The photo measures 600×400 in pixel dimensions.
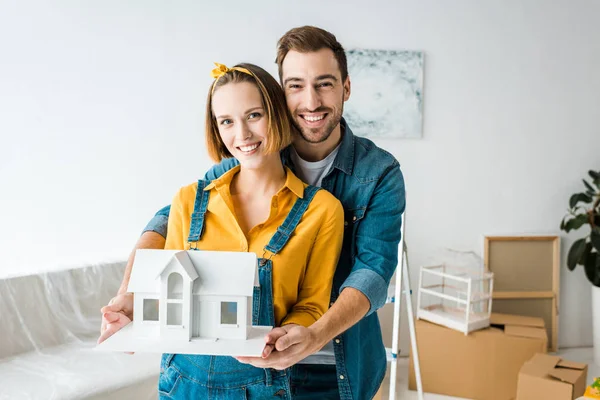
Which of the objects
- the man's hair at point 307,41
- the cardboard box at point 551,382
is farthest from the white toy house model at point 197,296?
the cardboard box at point 551,382

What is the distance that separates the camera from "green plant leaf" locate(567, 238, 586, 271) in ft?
12.5

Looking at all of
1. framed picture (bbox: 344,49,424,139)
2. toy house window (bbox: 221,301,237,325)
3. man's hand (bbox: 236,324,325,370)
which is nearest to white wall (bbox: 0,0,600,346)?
framed picture (bbox: 344,49,424,139)

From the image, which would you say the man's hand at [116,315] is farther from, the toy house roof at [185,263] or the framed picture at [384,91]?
the framed picture at [384,91]

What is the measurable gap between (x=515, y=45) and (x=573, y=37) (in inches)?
18.2

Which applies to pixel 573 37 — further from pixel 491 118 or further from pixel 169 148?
pixel 169 148

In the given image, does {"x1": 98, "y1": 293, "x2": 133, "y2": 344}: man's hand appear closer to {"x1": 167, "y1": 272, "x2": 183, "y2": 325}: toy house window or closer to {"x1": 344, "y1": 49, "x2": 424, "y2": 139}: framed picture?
{"x1": 167, "y1": 272, "x2": 183, "y2": 325}: toy house window

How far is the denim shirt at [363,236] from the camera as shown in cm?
127

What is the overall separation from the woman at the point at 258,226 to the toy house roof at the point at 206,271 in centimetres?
8

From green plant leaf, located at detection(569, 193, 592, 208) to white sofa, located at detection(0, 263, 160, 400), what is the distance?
285 cm

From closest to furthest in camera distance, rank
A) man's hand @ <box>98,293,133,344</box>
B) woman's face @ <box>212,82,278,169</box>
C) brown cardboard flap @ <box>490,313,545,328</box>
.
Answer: man's hand @ <box>98,293,133,344</box> < woman's face @ <box>212,82,278,169</box> < brown cardboard flap @ <box>490,313,545,328</box>

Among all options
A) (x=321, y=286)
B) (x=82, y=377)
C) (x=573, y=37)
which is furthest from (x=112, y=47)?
(x=573, y=37)

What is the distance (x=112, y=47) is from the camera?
11.3 feet

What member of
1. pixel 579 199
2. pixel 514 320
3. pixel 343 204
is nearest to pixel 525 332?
pixel 514 320

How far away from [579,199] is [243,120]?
10.8ft
